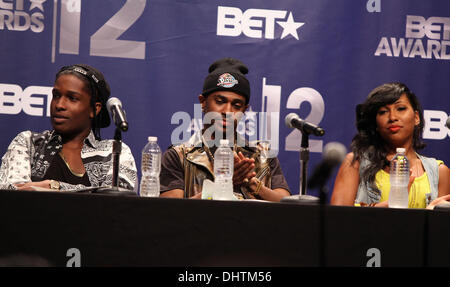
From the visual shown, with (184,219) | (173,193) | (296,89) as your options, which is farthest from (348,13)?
(184,219)

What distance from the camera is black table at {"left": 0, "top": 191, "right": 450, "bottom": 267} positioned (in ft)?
6.04


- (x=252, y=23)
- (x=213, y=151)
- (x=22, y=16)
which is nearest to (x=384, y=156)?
(x=213, y=151)

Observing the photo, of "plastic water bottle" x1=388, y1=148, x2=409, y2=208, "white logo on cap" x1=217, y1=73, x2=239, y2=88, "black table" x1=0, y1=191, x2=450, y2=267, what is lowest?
"black table" x1=0, y1=191, x2=450, y2=267

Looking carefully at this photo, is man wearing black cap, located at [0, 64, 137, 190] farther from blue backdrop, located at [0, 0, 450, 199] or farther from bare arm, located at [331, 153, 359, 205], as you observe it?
bare arm, located at [331, 153, 359, 205]

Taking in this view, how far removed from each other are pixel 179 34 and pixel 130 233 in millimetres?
1934

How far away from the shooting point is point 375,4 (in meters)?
3.61

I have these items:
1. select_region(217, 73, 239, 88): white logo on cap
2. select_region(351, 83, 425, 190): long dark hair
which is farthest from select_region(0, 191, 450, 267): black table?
select_region(217, 73, 239, 88): white logo on cap

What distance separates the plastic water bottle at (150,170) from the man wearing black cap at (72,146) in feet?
0.86

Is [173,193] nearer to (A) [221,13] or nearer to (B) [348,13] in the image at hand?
(A) [221,13]

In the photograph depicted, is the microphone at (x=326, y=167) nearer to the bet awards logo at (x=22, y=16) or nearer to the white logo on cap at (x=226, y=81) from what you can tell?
the white logo on cap at (x=226, y=81)

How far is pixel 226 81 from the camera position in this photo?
3.09 meters

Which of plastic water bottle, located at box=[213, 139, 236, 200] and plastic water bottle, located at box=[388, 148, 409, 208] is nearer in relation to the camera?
plastic water bottle, located at box=[388, 148, 409, 208]

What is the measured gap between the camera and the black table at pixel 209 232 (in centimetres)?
184

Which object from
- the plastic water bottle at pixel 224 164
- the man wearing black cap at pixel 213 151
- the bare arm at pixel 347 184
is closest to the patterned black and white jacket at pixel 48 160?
the man wearing black cap at pixel 213 151
